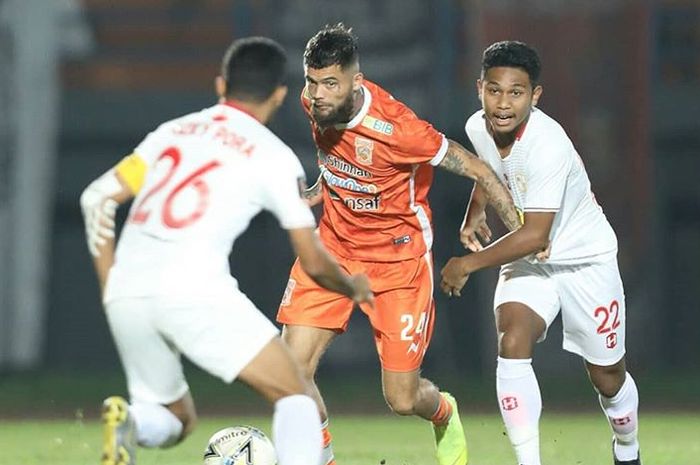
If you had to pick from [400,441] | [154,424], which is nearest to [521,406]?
[154,424]

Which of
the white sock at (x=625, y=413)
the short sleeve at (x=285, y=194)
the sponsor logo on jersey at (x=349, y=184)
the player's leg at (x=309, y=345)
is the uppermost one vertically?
the short sleeve at (x=285, y=194)

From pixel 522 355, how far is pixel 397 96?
991cm

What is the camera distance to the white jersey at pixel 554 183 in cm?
704

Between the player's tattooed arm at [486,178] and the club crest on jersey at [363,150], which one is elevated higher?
the club crest on jersey at [363,150]

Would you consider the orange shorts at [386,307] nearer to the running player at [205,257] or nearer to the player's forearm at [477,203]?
the player's forearm at [477,203]

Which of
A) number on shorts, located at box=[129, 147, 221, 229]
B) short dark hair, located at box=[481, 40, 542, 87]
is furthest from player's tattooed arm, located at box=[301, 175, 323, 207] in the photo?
number on shorts, located at box=[129, 147, 221, 229]

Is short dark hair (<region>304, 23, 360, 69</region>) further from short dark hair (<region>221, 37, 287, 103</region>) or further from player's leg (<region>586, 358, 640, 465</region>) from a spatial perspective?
player's leg (<region>586, 358, 640, 465</region>)

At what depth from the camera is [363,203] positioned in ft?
24.6

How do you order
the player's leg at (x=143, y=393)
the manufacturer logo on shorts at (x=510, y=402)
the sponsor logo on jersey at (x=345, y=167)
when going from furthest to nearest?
the sponsor logo on jersey at (x=345, y=167) → the manufacturer logo on shorts at (x=510, y=402) → the player's leg at (x=143, y=393)

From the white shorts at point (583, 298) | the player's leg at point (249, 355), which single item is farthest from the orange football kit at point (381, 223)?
the player's leg at point (249, 355)

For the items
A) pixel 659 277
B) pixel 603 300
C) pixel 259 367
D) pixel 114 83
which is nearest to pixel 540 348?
pixel 659 277

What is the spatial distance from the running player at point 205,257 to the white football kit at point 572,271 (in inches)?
65.3

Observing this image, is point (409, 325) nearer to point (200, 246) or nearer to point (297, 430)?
point (297, 430)

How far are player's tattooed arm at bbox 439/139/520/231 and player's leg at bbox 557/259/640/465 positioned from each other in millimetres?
527
